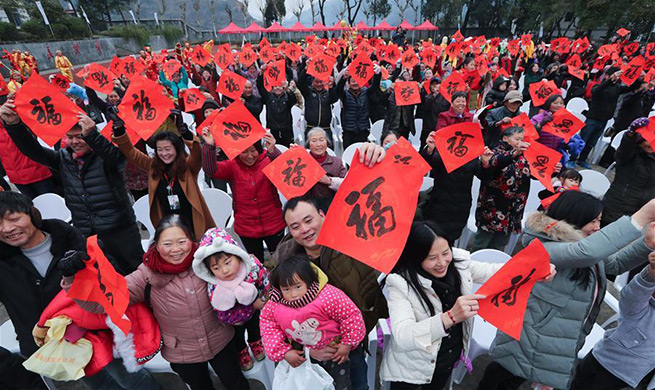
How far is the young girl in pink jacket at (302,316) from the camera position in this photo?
5.48 feet

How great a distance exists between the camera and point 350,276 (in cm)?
192

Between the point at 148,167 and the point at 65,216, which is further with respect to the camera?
the point at 65,216

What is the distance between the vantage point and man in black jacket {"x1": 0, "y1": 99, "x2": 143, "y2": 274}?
8.68ft

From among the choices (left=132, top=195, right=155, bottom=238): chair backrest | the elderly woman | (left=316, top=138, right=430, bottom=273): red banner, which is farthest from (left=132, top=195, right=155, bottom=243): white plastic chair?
(left=316, top=138, right=430, bottom=273): red banner

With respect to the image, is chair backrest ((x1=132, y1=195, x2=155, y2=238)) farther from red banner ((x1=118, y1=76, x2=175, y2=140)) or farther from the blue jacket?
the blue jacket

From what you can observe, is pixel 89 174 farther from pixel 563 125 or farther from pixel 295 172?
pixel 563 125

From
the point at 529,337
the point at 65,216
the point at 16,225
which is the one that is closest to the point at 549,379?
the point at 529,337

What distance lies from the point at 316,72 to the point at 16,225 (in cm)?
460

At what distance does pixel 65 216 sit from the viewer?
3609 mm

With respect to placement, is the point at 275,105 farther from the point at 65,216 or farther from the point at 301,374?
the point at 301,374

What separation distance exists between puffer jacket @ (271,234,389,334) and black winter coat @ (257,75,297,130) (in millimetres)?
3709

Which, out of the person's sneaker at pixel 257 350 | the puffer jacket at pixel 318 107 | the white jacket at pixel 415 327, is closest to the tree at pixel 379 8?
the puffer jacket at pixel 318 107

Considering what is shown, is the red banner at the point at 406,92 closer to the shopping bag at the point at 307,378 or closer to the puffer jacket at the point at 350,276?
the puffer jacket at the point at 350,276

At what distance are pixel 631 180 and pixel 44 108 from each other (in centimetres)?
536
